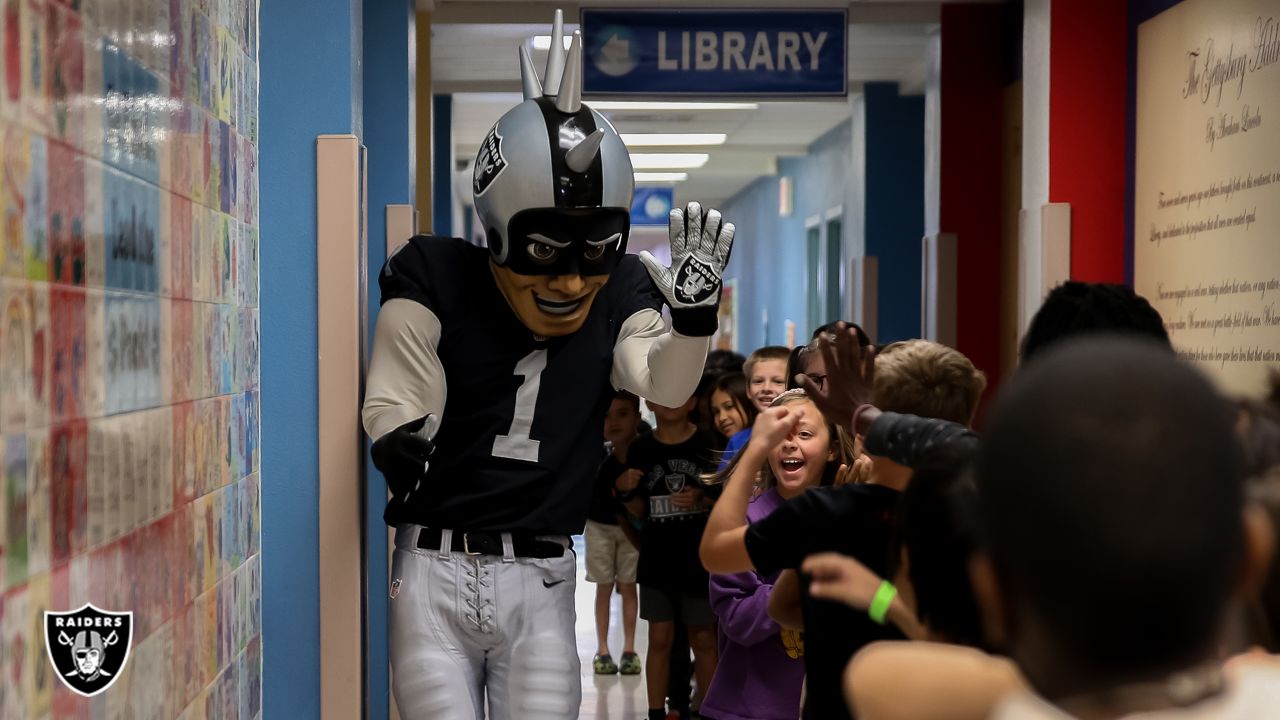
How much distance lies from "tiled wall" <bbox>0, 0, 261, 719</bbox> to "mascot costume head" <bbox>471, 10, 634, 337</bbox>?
1.82 feet

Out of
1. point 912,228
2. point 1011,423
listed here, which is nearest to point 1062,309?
point 1011,423

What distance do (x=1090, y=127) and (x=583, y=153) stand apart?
2599 mm

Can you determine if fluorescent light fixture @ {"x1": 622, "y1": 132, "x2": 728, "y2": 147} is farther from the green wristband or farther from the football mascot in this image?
the green wristband

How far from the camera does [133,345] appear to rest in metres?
2.06

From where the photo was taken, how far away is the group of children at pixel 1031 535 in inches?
33.3

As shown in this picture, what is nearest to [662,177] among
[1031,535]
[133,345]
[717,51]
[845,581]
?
[717,51]

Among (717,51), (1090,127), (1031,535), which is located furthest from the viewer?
(717,51)

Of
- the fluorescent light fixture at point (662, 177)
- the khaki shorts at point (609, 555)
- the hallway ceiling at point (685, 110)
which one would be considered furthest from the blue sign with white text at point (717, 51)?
the fluorescent light fixture at point (662, 177)

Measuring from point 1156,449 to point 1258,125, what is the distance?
3274 millimetres

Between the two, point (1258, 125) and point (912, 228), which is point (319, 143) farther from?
point (912, 228)

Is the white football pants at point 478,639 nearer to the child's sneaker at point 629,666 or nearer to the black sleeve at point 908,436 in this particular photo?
the black sleeve at point 908,436

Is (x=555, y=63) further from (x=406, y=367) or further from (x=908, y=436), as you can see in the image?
(x=908, y=436)

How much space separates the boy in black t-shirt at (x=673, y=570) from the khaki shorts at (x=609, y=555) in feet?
3.30

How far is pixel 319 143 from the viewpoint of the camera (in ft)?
10.3
